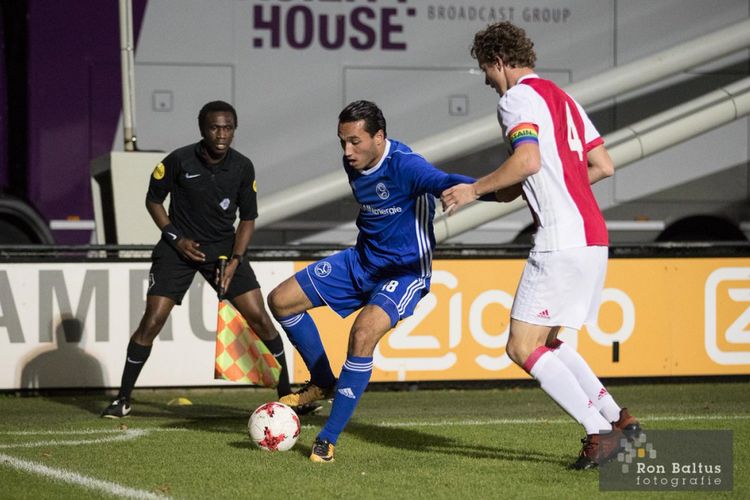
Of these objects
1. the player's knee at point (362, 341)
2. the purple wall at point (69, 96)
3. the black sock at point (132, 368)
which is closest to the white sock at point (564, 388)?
the player's knee at point (362, 341)

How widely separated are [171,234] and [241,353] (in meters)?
1.04

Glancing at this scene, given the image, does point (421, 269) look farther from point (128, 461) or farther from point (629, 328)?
point (629, 328)

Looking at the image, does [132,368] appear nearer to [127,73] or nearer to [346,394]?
[346,394]

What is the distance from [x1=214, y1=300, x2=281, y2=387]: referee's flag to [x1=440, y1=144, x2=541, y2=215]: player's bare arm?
3.07 m

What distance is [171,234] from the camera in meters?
8.66

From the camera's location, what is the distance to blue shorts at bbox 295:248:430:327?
7.16m

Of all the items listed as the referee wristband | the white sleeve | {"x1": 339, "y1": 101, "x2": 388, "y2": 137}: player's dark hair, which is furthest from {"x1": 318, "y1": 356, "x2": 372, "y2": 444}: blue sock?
the referee wristband

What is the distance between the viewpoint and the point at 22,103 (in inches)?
522

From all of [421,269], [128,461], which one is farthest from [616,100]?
[128,461]

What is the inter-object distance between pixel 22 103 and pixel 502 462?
839cm

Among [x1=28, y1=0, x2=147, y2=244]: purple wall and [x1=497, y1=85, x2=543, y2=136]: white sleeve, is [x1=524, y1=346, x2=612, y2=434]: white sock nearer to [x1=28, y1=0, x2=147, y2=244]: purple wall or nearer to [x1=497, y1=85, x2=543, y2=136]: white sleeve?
[x1=497, y1=85, x2=543, y2=136]: white sleeve

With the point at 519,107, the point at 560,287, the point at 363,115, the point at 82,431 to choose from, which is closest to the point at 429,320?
the point at 82,431

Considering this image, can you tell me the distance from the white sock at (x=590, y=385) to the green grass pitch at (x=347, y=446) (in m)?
0.38

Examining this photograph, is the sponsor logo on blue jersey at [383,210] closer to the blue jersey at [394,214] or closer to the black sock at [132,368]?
the blue jersey at [394,214]
